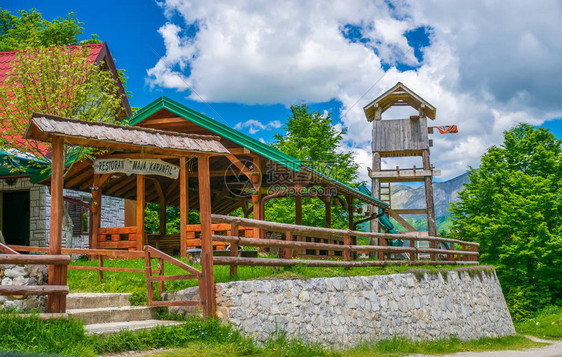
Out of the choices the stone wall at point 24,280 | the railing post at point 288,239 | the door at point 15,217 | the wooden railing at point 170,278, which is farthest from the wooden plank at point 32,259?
the door at point 15,217

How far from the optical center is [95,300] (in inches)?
369

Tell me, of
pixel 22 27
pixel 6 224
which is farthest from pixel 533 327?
pixel 22 27

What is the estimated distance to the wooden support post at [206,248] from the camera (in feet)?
28.2

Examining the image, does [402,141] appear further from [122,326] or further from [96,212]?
[122,326]

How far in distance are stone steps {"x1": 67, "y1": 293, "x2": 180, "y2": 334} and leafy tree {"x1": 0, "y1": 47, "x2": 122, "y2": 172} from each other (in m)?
6.46

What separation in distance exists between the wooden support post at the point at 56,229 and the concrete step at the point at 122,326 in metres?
0.56

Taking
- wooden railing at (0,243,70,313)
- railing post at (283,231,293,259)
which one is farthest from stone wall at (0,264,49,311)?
railing post at (283,231,293,259)

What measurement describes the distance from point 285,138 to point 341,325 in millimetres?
27071

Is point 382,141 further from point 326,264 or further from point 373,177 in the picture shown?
point 326,264

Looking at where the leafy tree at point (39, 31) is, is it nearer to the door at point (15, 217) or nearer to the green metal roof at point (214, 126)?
the door at point (15, 217)

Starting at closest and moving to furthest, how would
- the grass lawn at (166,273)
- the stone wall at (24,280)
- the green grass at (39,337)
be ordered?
the green grass at (39,337) → the stone wall at (24,280) → the grass lawn at (166,273)

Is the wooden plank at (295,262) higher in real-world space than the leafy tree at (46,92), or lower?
lower

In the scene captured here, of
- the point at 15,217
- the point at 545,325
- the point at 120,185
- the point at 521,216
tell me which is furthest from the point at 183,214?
the point at 521,216

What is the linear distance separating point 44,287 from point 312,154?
2795 centimetres
